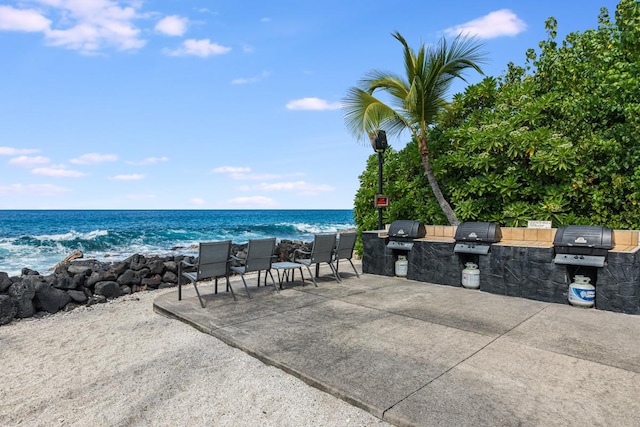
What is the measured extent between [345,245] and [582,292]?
3914 millimetres

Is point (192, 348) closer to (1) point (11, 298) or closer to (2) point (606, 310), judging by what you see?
(1) point (11, 298)

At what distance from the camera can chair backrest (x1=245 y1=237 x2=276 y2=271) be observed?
20.8 ft

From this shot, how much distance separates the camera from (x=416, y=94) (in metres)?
8.09

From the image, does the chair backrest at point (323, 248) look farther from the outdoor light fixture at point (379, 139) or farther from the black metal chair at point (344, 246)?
the outdoor light fixture at point (379, 139)

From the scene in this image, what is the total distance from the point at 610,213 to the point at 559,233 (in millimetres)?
2215

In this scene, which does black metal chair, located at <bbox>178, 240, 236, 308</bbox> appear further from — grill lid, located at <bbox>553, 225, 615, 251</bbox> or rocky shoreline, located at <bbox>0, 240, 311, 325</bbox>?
grill lid, located at <bbox>553, 225, 615, 251</bbox>

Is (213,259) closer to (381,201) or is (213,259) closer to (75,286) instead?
(75,286)

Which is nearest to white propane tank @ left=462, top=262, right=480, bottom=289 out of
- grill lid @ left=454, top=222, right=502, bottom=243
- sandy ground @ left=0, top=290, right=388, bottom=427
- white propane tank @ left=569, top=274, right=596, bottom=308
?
grill lid @ left=454, top=222, right=502, bottom=243

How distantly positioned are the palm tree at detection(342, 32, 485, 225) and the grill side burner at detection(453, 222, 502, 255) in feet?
4.79

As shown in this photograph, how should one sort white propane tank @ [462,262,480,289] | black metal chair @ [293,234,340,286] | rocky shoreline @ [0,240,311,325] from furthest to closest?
black metal chair @ [293,234,340,286]
white propane tank @ [462,262,480,289]
rocky shoreline @ [0,240,311,325]

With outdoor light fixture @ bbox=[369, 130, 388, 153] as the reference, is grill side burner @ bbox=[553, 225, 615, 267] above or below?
below

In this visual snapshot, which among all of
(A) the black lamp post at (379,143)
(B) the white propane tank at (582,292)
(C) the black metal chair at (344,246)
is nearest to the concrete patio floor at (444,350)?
(B) the white propane tank at (582,292)

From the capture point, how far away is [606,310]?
17.7ft

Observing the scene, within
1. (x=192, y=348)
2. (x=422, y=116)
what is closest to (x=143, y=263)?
(x=192, y=348)
